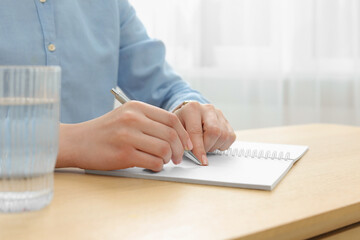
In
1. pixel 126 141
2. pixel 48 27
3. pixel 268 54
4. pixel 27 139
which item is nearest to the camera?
pixel 27 139

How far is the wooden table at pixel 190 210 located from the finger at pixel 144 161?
28 mm

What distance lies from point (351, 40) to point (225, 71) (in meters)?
0.57

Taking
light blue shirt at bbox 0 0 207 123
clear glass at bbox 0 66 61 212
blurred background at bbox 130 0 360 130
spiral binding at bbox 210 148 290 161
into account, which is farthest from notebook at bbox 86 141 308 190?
blurred background at bbox 130 0 360 130

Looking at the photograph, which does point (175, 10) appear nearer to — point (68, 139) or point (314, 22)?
point (314, 22)

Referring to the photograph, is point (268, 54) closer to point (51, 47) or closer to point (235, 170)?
point (51, 47)

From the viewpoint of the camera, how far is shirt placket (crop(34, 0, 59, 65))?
43.0 inches

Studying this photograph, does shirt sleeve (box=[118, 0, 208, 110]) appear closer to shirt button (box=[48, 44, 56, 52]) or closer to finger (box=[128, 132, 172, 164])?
shirt button (box=[48, 44, 56, 52])

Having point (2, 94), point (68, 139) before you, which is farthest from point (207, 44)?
point (2, 94)

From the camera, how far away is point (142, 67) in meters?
1.33

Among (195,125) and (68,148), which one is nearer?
(68,148)

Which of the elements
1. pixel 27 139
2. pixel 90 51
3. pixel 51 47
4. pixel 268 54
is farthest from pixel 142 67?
pixel 268 54

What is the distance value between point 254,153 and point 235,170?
13 cm

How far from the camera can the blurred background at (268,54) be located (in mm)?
2188

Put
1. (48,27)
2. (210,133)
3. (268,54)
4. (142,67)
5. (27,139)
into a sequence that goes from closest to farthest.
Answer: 1. (27,139)
2. (210,133)
3. (48,27)
4. (142,67)
5. (268,54)
